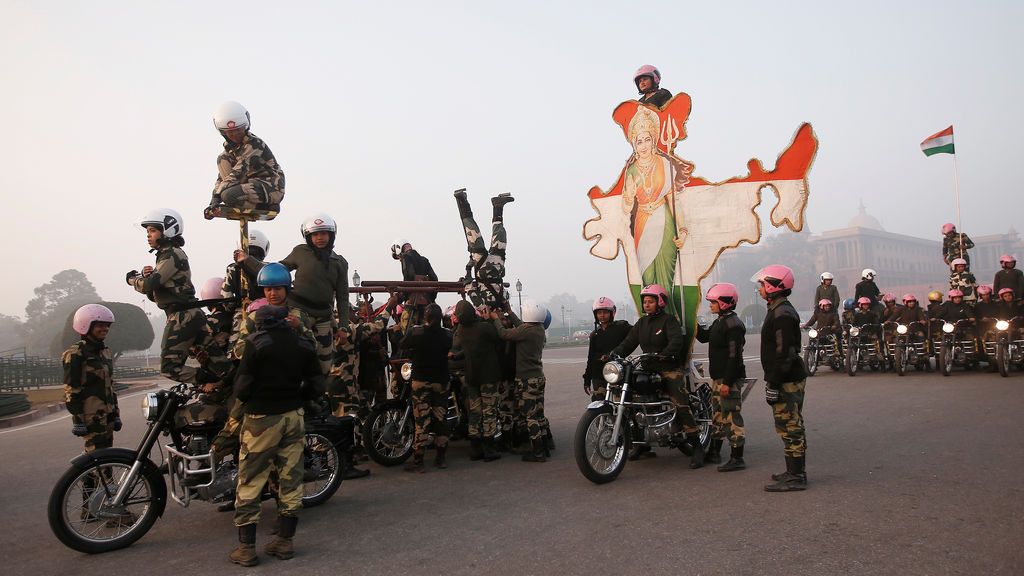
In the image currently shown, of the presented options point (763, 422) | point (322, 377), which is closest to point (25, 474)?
point (322, 377)

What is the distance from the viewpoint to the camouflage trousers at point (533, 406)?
7.84 meters

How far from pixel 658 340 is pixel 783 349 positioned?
1.46 m

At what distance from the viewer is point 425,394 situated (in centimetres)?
753

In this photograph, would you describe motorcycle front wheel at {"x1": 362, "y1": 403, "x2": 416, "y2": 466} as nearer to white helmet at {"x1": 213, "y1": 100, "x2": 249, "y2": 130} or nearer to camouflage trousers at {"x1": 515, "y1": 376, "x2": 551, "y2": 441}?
camouflage trousers at {"x1": 515, "y1": 376, "x2": 551, "y2": 441}

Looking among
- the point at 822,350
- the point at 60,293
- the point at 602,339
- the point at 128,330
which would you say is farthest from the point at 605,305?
the point at 60,293

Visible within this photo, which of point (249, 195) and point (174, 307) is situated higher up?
point (249, 195)

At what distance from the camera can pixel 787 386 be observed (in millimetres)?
6156

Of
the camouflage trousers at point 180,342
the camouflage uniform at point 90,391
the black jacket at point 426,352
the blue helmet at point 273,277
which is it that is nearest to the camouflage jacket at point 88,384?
the camouflage uniform at point 90,391

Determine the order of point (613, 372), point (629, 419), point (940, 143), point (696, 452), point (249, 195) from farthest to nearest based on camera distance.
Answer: point (940, 143) → point (696, 452) → point (629, 419) → point (613, 372) → point (249, 195)

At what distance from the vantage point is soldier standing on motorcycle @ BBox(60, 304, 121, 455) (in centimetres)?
611

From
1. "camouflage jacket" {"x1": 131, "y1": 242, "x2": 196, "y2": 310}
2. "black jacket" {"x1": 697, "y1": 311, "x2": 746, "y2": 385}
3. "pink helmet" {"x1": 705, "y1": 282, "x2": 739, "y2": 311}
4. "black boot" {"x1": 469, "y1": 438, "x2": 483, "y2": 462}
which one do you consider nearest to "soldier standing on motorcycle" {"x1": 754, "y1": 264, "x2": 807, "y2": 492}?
"black jacket" {"x1": 697, "y1": 311, "x2": 746, "y2": 385}

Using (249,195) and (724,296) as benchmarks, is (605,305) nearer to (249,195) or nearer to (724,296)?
(724,296)

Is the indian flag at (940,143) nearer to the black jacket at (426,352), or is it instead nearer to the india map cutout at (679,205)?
the india map cutout at (679,205)

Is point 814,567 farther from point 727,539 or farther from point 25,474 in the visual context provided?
point 25,474
